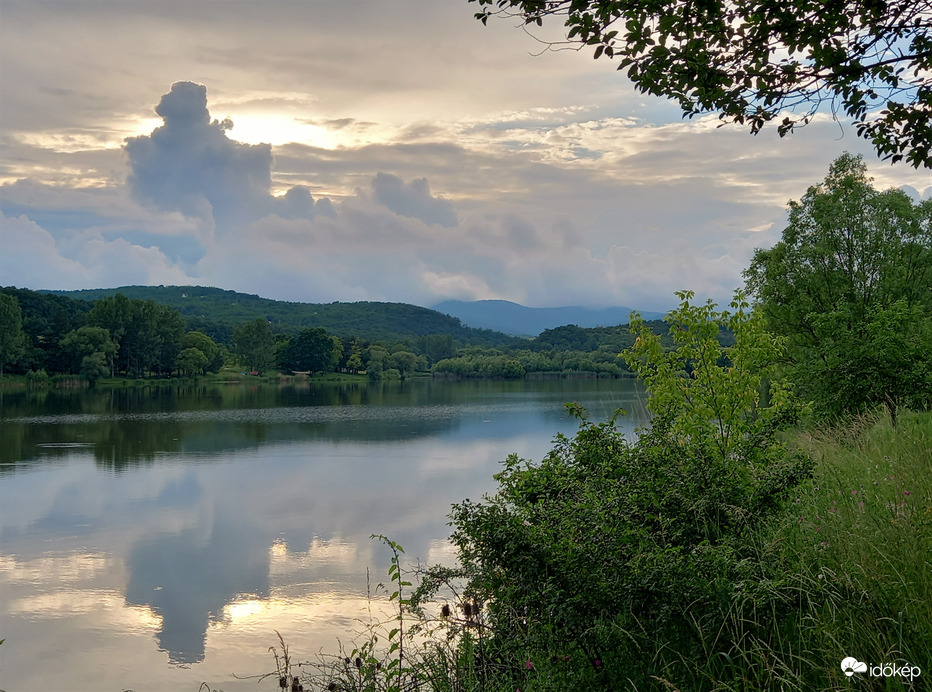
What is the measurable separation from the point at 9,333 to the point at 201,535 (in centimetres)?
7929

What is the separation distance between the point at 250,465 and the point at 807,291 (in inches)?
904

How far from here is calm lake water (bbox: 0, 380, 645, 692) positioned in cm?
1159

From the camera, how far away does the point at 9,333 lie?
278ft

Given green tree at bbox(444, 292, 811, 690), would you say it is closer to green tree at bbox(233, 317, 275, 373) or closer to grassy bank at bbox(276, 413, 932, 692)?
grassy bank at bbox(276, 413, 932, 692)

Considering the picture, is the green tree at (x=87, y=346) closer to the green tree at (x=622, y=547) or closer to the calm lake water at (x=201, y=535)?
the calm lake water at (x=201, y=535)

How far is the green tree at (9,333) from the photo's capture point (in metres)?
84.2

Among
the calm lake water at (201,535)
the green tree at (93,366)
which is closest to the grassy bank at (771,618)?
the calm lake water at (201,535)

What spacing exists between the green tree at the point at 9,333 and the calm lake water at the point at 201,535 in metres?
47.6

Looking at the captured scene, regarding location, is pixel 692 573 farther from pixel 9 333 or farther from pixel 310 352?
pixel 310 352

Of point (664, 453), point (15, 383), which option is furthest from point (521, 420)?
point (15, 383)

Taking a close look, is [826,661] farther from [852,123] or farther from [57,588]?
[57,588]
